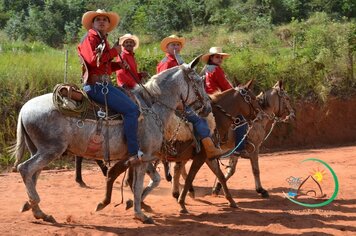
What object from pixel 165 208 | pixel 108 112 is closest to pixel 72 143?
pixel 108 112

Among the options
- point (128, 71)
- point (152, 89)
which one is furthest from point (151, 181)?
point (128, 71)

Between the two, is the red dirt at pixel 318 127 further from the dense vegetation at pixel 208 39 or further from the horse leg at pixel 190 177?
the horse leg at pixel 190 177

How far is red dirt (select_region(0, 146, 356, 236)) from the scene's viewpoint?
7.58 metres

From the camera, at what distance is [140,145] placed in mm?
7754

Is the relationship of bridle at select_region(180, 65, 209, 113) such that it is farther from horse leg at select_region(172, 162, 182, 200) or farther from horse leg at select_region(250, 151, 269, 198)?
horse leg at select_region(250, 151, 269, 198)

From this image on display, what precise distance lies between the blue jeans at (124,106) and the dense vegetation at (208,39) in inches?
128

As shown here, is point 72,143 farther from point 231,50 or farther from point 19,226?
point 231,50

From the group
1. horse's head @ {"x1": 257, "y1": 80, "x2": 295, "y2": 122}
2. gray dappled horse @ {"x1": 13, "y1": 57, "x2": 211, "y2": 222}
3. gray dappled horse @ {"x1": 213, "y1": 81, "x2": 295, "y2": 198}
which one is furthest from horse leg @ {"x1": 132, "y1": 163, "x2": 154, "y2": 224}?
horse's head @ {"x1": 257, "y1": 80, "x2": 295, "y2": 122}

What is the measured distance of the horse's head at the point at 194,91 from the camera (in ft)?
27.2

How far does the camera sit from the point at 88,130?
747 centimetres

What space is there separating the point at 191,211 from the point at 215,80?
2.72 m

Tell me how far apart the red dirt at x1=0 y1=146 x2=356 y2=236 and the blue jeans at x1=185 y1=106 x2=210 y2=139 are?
1.33 meters

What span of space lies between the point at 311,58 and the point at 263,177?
7.82 m

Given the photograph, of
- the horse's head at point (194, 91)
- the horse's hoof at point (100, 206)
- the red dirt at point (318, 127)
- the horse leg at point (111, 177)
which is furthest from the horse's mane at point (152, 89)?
the red dirt at point (318, 127)
